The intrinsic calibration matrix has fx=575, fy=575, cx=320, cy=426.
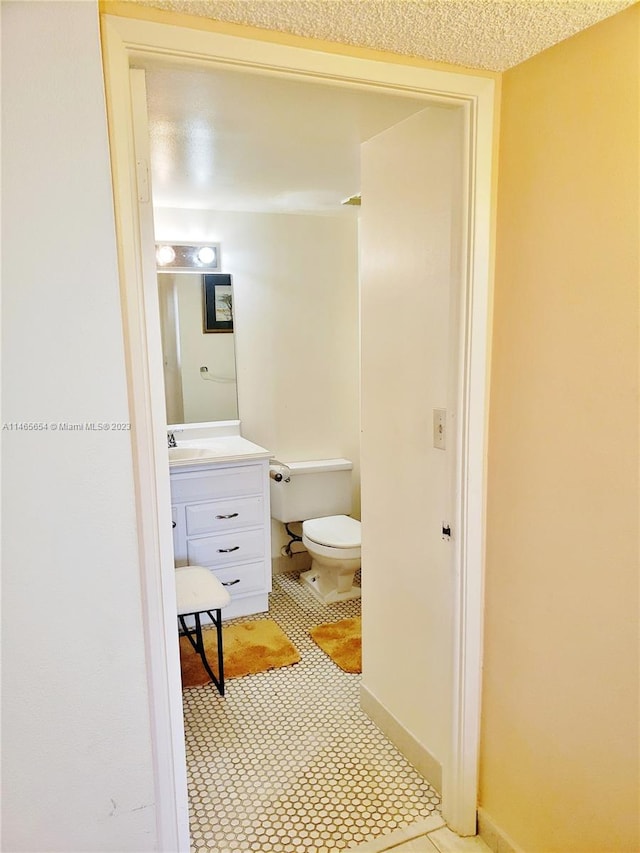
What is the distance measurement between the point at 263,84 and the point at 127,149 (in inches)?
18.7

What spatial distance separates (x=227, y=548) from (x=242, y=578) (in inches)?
7.5

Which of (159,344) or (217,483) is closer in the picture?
(159,344)

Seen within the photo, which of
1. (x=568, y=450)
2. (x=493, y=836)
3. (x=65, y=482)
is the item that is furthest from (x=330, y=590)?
(x=65, y=482)

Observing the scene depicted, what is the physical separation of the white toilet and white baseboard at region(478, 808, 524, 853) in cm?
143

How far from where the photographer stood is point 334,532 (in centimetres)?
313

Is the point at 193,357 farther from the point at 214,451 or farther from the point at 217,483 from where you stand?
the point at 217,483

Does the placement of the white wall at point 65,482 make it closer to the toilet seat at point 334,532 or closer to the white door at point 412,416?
the white door at point 412,416

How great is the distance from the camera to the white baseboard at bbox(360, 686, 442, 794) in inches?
73.7

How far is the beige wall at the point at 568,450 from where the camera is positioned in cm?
119

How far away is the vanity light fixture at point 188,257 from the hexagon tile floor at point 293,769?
215 centimetres

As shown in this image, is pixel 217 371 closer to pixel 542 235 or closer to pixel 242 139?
pixel 242 139

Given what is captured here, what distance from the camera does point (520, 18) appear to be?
3.76 feet

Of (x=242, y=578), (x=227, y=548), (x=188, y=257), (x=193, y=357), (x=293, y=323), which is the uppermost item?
(x=188, y=257)

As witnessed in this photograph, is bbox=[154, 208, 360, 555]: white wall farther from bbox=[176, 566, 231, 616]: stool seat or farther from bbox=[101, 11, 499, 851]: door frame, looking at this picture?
bbox=[101, 11, 499, 851]: door frame
